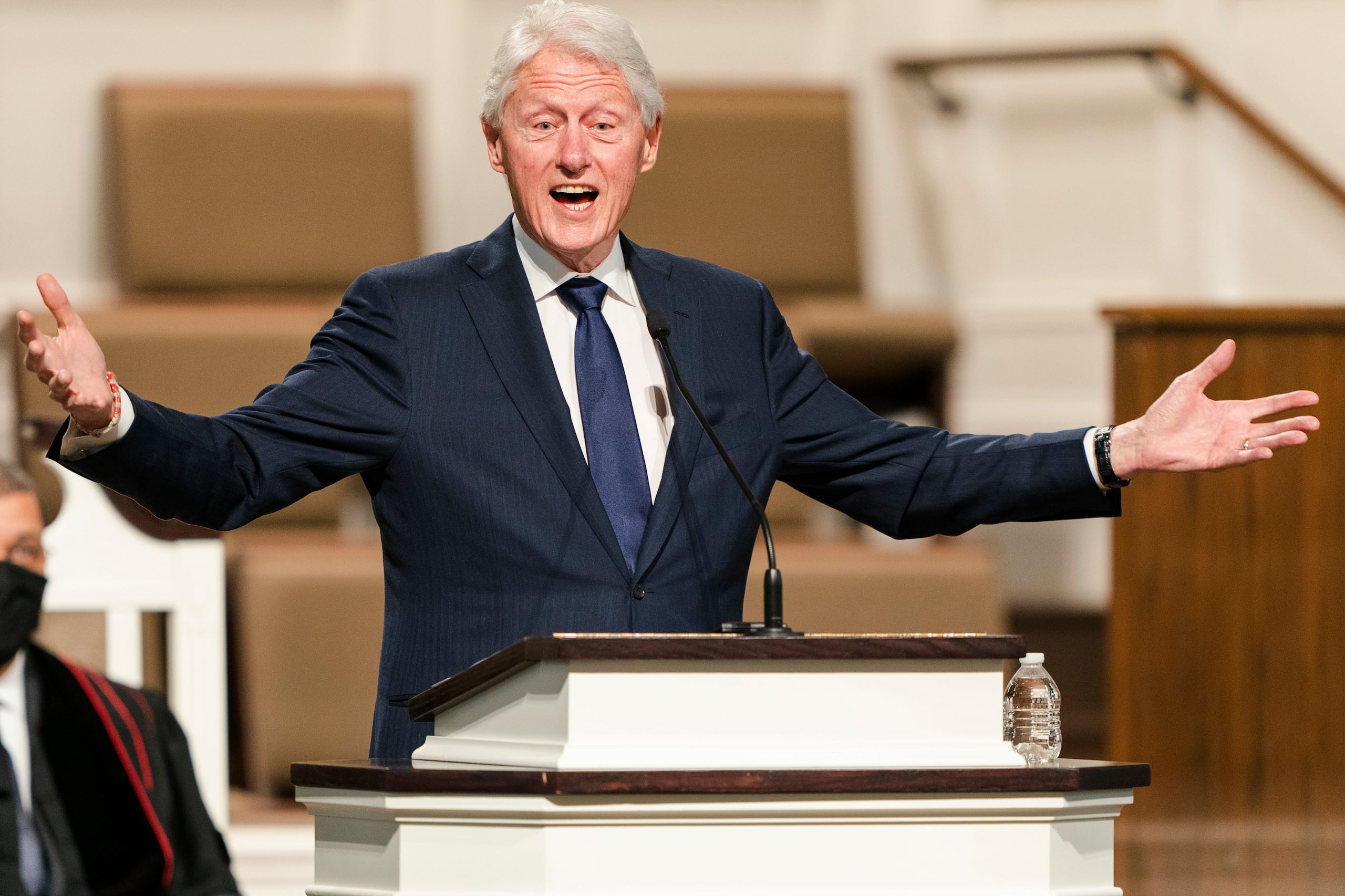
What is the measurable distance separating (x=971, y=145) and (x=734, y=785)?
131 inches

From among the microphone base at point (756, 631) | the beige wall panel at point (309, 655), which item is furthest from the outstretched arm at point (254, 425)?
the beige wall panel at point (309, 655)

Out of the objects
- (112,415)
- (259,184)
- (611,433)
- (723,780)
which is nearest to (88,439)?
(112,415)

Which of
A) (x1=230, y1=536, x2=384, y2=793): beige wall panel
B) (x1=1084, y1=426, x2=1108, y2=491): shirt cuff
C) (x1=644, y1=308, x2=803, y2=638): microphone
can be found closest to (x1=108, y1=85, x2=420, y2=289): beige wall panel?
(x1=230, y1=536, x2=384, y2=793): beige wall panel

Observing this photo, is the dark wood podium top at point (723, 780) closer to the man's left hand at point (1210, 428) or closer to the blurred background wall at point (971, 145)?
the man's left hand at point (1210, 428)

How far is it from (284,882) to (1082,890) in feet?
6.44

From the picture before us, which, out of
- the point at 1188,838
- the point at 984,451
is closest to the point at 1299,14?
the point at 1188,838

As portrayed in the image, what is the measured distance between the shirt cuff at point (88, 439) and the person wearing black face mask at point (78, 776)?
107cm

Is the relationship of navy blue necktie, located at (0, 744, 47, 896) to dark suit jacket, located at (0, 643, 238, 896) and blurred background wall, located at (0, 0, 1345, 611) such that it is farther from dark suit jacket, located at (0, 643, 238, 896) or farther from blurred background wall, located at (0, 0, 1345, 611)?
blurred background wall, located at (0, 0, 1345, 611)

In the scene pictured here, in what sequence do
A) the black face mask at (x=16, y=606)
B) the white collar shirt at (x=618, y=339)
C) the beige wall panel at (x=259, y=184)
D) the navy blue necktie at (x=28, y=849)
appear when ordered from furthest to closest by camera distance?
1. the beige wall panel at (x=259, y=184)
2. the black face mask at (x=16, y=606)
3. the navy blue necktie at (x=28, y=849)
4. the white collar shirt at (x=618, y=339)

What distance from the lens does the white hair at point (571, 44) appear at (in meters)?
1.71

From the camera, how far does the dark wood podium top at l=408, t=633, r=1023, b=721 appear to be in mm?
1175

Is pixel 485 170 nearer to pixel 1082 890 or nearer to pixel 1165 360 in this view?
pixel 1165 360

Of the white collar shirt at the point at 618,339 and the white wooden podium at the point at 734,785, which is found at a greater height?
the white collar shirt at the point at 618,339

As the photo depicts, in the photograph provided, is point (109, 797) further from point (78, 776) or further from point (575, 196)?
point (575, 196)
